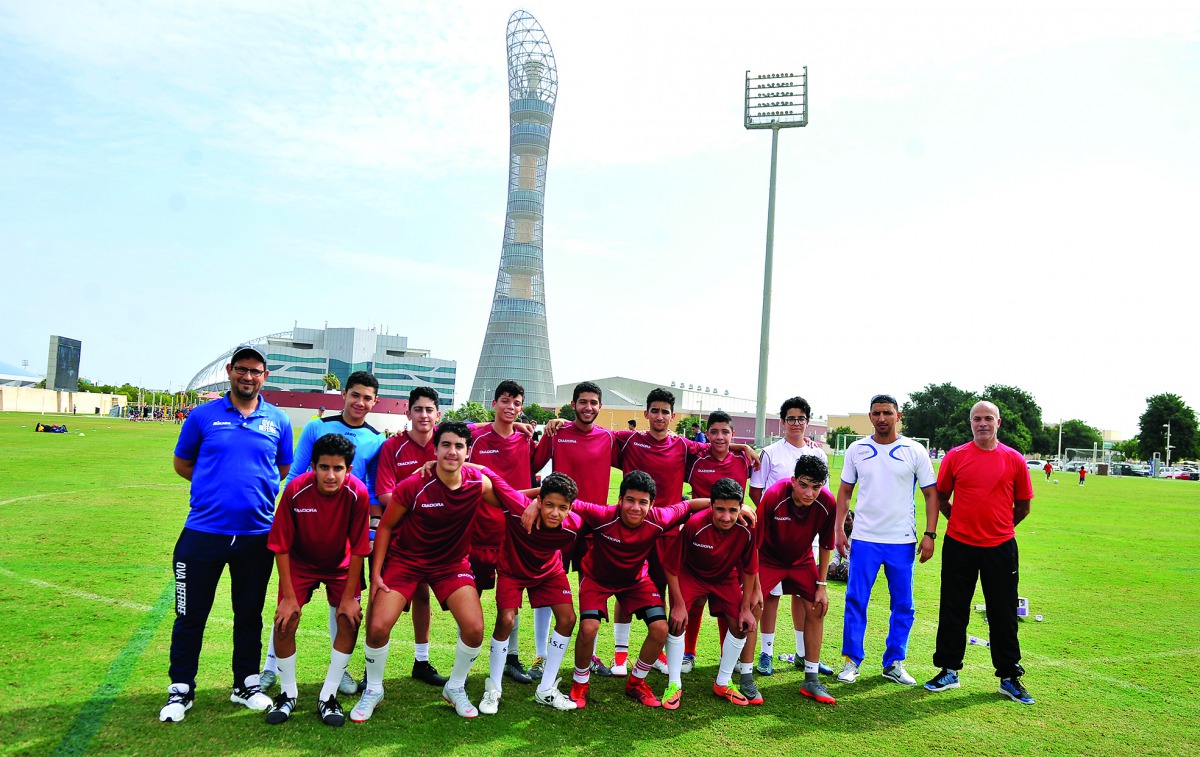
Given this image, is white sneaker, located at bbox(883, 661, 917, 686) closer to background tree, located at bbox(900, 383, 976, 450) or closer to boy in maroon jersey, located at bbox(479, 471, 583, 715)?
boy in maroon jersey, located at bbox(479, 471, 583, 715)

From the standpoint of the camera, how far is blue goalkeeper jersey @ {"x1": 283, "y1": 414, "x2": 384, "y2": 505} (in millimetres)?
4875

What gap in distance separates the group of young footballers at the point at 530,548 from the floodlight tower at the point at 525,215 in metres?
88.2

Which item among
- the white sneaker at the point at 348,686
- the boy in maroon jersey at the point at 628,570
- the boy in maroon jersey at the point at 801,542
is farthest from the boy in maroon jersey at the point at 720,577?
the white sneaker at the point at 348,686

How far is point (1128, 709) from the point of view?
15.9 feet

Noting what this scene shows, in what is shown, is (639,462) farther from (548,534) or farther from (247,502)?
(247,502)

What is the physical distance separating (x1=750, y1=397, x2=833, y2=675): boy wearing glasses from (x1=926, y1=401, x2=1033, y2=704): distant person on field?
2.91 ft

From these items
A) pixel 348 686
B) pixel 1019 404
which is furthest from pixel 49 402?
pixel 1019 404

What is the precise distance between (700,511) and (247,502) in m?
2.86

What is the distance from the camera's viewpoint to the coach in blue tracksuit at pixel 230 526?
4.28 m

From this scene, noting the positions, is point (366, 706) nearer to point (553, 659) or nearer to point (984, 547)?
point (553, 659)

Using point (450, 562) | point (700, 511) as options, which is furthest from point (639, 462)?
point (450, 562)

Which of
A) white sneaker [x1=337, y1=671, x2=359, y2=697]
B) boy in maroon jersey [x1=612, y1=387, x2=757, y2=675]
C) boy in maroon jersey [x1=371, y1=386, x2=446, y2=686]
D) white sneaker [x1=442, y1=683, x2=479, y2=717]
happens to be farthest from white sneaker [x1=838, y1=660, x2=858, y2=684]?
white sneaker [x1=337, y1=671, x2=359, y2=697]

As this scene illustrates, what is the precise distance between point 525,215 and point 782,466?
293ft

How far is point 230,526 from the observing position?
4352 millimetres
